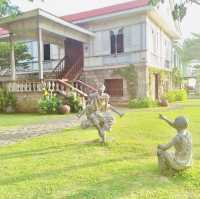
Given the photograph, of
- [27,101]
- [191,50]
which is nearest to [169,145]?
[27,101]

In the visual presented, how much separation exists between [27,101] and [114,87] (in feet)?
20.7

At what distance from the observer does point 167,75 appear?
25.3m

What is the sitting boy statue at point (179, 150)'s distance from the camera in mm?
4805

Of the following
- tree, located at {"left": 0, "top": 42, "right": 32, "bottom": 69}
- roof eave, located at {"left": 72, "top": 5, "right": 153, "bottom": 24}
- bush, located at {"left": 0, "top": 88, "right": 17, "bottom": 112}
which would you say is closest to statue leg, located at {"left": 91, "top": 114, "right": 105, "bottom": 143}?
bush, located at {"left": 0, "top": 88, "right": 17, "bottom": 112}

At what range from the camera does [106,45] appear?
2112 cm

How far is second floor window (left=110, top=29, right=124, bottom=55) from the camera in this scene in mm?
20886

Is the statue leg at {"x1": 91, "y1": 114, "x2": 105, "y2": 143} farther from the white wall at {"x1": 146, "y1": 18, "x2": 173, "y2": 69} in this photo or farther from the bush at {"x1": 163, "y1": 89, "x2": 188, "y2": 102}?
the bush at {"x1": 163, "y1": 89, "x2": 188, "y2": 102}

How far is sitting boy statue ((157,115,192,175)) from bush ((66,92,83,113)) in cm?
1067

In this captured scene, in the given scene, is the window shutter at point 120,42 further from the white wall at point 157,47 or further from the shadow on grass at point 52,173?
the shadow on grass at point 52,173

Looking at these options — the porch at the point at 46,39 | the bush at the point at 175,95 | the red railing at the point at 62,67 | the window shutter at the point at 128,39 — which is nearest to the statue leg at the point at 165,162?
the porch at the point at 46,39

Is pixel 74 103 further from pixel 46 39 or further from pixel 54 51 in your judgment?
pixel 54 51

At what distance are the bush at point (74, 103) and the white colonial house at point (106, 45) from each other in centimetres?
213

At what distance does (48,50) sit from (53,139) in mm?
18511

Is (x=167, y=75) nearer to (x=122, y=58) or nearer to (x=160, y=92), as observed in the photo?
(x=160, y=92)
